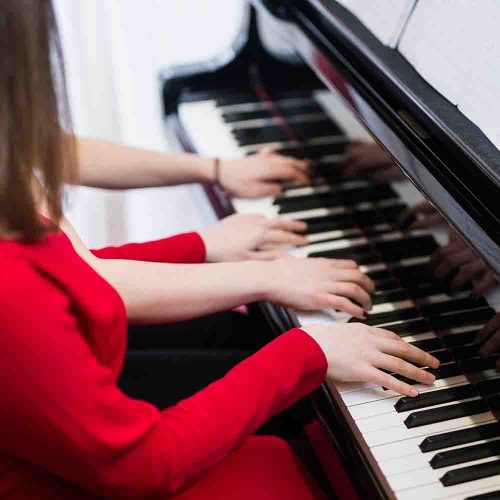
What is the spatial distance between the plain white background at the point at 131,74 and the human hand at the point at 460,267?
1.16 metres

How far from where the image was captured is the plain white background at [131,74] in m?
2.30

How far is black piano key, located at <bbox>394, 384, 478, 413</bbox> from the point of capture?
3.46ft

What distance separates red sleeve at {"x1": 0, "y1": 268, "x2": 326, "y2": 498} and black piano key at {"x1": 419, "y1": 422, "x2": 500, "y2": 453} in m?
0.18

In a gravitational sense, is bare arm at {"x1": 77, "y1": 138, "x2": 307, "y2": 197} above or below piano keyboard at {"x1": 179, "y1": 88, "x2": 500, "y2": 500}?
below

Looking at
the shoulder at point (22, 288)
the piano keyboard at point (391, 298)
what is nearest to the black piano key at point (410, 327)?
the piano keyboard at point (391, 298)

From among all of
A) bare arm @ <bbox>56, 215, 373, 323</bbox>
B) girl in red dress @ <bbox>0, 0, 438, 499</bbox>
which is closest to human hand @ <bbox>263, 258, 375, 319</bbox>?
bare arm @ <bbox>56, 215, 373, 323</bbox>

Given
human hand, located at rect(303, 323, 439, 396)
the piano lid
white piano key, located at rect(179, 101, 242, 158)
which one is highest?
the piano lid

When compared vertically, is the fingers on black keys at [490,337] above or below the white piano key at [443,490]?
above

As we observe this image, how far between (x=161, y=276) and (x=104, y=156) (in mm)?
443

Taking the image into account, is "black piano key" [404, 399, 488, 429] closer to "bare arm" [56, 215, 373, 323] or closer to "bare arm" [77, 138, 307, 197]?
"bare arm" [56, 215, 373, 323]

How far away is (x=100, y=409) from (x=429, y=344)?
20.9 inches

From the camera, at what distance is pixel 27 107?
2.68 ft

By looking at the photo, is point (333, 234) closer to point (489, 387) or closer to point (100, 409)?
point (489, 387)

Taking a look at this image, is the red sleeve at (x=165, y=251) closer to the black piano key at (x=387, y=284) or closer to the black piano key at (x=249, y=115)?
the black piano key at (x=387, y=284)
